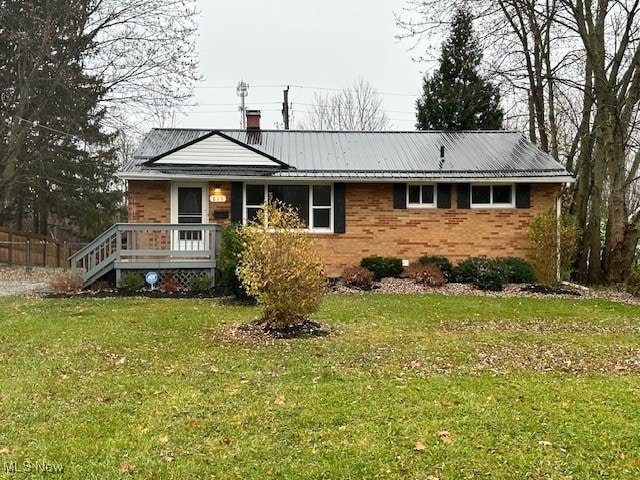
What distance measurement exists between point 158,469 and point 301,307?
4.08 meters

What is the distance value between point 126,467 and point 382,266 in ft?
34.8

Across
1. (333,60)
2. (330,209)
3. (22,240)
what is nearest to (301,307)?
(330,209)

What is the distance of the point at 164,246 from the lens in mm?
13438

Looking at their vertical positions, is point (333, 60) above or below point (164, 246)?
above

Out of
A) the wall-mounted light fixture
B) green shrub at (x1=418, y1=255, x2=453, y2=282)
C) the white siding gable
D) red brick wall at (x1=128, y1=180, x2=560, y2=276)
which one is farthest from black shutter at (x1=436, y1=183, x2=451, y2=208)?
the wall-mounted light fixture

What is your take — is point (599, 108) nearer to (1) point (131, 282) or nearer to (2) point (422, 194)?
(2) point (422, 194)

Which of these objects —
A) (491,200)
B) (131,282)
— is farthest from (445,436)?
(491,200)

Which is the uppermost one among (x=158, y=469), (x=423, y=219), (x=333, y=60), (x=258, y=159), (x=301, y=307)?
(x=333, y=60)

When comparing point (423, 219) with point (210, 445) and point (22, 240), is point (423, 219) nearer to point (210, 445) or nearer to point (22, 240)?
point (210, 445)

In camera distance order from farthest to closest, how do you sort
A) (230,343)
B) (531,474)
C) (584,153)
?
(584,153) < (230,343) < (531,474)

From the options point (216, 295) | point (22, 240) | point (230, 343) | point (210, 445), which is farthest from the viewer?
point (22, 240)

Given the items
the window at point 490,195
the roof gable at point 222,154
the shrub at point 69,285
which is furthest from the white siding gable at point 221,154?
the window at point 490,195

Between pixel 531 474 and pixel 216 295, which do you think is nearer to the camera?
pixel 531 474

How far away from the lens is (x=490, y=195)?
14.2 metres
